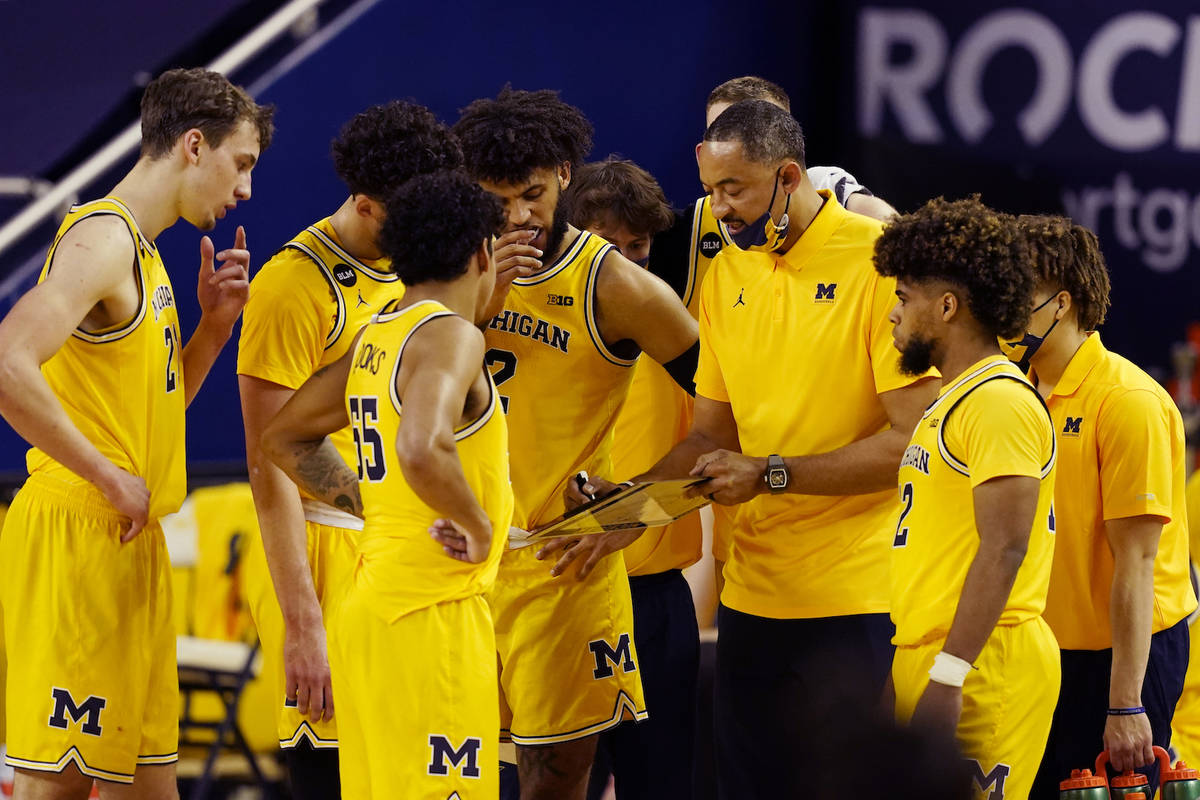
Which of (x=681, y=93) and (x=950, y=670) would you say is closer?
(x=950, y=670)

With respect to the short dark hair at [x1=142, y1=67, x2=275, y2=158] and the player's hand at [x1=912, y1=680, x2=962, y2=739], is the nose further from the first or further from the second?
the short dark hair at [x1=142, y1=67, x2=275, y2=158]

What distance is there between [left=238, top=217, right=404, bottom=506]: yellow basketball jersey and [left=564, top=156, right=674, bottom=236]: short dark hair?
0.84m

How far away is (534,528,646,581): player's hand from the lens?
3865mm

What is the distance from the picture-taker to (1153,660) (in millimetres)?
4281

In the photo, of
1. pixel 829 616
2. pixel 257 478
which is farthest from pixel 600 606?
pixel 257 478

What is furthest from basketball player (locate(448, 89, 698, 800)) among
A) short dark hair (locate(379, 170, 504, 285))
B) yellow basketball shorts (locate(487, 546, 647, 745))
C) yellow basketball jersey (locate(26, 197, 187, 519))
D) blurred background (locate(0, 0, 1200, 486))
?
blurred background (locate(0, 0, 1200, 486))

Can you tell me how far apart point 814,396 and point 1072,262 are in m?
0.83

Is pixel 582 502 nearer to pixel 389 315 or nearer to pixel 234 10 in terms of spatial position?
pixel 389 315

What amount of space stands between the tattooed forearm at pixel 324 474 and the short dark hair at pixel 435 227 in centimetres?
51

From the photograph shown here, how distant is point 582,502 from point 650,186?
4.01ft

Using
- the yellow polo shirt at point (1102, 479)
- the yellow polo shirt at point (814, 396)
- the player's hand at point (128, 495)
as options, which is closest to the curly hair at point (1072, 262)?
the yellow polo shirt at point (1102, 479)

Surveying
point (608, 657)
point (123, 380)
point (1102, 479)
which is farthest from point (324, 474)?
point (1102, 479)

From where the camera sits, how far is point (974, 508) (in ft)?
10.8

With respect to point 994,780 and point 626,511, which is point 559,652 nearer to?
point 626,511
